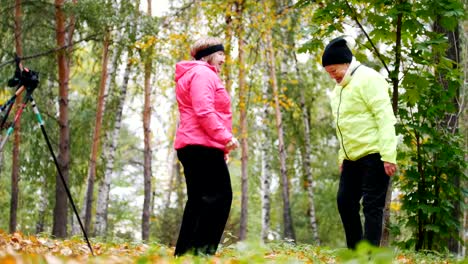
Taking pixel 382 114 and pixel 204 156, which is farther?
pixel 382 114

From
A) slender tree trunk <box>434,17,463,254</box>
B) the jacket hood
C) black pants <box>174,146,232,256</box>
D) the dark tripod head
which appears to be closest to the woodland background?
slender tree trunk <box>434,17,463,254</box>

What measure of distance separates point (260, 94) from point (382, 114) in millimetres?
12582

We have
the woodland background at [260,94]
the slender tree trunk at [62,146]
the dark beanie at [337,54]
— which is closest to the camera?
the dark beanie at [337,54]

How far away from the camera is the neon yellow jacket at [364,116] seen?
16.5 feet

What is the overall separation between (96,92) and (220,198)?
1499 centimetres

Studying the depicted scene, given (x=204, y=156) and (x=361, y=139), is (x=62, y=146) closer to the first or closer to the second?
(x=204, y=156)

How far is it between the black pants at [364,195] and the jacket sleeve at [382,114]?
147 millimetres

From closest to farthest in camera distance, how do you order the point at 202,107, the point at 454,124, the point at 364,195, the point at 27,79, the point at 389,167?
the point at 202,107 < the point at 389,167 < the point at 364,195 < the point at 27,79 < the point at 454,124

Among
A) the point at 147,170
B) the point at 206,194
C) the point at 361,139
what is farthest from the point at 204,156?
the point at 147,170

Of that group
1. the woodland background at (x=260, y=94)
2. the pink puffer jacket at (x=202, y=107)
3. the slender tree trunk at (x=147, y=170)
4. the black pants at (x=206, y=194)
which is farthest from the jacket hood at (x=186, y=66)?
the slender tree trunk at (x=147, y=170)

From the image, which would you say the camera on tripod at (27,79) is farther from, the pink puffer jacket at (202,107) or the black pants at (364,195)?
the black pants at (364,195)

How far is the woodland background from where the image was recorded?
677 centimetres

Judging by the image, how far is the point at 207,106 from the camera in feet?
15.8

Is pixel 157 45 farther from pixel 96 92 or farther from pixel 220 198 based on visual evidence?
pixel 220 198
